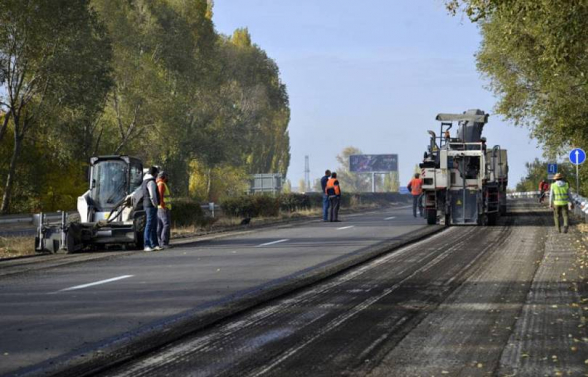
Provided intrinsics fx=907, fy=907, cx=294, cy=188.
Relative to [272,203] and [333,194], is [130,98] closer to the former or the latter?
[272,203]

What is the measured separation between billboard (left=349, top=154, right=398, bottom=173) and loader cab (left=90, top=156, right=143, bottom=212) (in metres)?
110

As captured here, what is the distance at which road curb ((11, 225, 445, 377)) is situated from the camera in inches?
288

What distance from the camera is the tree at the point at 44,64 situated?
38.1m

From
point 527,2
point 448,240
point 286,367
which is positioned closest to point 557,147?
point 448,240

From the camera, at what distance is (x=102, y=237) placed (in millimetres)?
21438

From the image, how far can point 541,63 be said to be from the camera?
29.1 m

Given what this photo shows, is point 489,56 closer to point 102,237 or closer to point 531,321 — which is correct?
point 102,237

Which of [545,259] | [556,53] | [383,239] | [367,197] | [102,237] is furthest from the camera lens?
[367,197]

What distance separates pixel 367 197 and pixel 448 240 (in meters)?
48.7

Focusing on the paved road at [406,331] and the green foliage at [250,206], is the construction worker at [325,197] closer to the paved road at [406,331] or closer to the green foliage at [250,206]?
the green foliage at [250,206]

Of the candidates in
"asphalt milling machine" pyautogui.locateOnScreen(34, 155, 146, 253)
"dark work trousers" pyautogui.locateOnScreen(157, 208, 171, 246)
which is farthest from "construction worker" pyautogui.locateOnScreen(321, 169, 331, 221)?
"dark work trousers" pyautogui.locateOnScreen(157, 208, 171, 246)

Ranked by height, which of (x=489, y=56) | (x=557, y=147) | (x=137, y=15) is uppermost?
(x=137, y=15)

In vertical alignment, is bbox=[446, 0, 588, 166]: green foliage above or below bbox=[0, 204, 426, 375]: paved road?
above

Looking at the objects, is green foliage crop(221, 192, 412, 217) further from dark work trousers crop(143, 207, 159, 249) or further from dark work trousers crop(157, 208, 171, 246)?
dark work trousers crop(143, 207, 159, 249)
